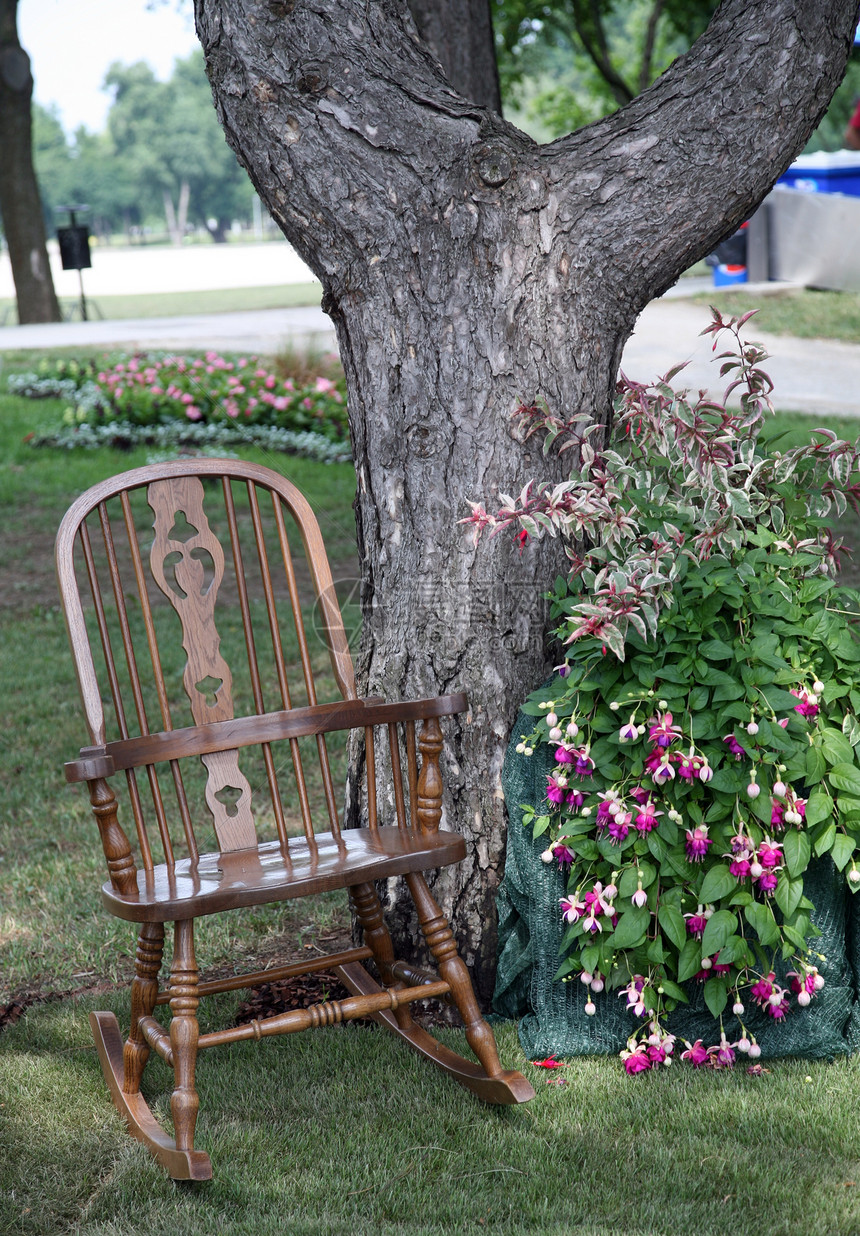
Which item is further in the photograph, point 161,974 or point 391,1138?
point 161,974

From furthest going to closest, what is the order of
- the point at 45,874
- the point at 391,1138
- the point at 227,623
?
the point at 227,623
the point at 45,874
the point at 391,1138

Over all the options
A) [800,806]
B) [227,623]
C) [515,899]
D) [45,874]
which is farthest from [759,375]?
[227,623]

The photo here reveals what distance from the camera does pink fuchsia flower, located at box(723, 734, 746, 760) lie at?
7.62 feet

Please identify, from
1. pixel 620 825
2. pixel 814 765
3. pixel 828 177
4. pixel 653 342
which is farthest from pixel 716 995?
pixel 828 177

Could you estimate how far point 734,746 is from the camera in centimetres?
233

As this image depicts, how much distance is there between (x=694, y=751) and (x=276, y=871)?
0.87 meters

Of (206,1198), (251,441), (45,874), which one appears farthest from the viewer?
(251,441)

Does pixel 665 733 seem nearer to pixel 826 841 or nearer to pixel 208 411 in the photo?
pixel 826 841

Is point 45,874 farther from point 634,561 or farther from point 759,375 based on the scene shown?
point 759,375

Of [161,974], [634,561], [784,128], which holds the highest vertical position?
[784,128]

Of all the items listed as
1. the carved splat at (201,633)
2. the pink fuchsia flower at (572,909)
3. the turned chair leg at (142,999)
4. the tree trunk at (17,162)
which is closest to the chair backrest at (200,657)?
the carved splat at (201,633)

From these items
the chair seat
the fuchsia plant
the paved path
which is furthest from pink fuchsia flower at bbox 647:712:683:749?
the paved path

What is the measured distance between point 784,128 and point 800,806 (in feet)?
5.04

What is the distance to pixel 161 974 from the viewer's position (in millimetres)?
3053
